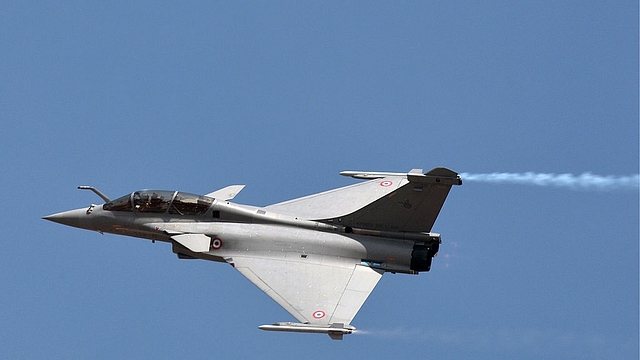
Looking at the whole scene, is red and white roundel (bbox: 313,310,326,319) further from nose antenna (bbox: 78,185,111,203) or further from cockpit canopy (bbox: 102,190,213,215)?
nose antenna (bbox: 78,185,111,203)

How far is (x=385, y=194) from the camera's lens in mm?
38312

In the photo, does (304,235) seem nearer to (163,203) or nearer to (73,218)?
(163,203)

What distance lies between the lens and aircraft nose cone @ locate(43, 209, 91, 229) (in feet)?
127

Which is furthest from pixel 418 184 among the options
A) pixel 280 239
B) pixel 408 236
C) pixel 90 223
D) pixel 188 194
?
pixel 90 223

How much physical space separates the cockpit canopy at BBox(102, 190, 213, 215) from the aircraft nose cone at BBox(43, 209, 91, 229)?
797 mm

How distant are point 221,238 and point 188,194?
1867 millimetres

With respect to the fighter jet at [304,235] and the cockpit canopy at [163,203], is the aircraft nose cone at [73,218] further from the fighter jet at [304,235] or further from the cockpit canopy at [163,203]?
the cockpit canopy at [163,203]

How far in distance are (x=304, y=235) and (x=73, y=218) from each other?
6.93 metres

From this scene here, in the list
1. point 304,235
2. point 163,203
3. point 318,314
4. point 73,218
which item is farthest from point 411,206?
point 73,218

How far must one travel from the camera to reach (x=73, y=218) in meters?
38.8

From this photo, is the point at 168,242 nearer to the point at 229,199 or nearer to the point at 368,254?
the point at 229,199

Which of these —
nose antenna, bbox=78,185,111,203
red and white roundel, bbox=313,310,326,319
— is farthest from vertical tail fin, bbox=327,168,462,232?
nose antenna, bbox=78,185,111,203

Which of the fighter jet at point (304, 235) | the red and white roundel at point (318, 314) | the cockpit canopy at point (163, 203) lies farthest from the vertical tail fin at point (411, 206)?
the cockpit canopy at point (163, 203)

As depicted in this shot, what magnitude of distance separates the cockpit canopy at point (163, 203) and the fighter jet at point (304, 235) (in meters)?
0.03
